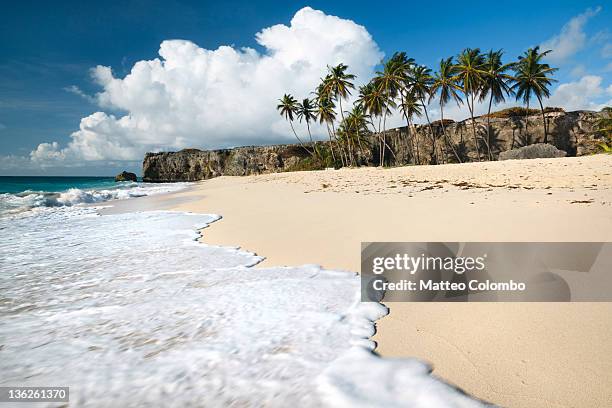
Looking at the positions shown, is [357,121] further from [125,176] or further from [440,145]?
[125,176]

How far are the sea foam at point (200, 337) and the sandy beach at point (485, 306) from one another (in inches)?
8.2

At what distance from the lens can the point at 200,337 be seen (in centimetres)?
199

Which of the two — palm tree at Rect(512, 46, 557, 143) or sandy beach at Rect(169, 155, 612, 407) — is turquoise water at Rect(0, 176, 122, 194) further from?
palm tree at Rect(512, 46, 557, 143)

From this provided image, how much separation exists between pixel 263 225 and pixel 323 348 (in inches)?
161

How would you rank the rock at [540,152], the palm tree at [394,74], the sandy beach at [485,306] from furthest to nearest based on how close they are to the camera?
the palm tree at [394,74], the rock at [540,152], the sandy beach at [485,306]

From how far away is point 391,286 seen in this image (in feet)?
8.87

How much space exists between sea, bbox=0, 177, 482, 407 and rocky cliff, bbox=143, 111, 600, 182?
3410 centimetres

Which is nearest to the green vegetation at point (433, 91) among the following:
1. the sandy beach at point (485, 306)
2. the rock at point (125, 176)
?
the sandy beach at point (485, 306)

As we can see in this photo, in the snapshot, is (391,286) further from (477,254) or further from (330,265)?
(477,254)

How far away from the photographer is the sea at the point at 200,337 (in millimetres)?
1491

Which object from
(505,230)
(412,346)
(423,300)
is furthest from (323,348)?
(505,230)

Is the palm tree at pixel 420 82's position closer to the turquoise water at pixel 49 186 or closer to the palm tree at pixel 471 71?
the palm tree at pixel 471 71

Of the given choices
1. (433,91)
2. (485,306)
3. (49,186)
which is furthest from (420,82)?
(49,186)

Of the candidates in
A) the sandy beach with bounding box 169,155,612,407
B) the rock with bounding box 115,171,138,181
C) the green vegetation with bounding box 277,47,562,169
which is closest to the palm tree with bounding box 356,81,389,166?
the green vegetation with bounding box 277,47,562,169
